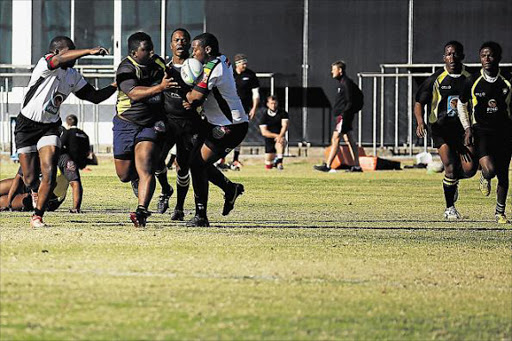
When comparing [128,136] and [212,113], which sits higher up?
[212,113]

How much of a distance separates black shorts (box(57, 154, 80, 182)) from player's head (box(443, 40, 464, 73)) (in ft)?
14.9

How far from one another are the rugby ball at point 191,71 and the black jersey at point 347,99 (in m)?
13.2

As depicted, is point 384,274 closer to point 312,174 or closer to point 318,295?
point 318,295

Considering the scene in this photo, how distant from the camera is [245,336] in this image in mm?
6668

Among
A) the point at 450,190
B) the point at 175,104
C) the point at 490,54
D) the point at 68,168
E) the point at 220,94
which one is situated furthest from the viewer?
the point at 68,168

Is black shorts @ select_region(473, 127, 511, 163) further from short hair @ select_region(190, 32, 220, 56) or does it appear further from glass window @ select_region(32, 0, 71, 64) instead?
glass window @ select_region(32, 0, 71, 64)

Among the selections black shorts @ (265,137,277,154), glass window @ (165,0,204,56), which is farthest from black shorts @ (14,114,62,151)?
glass window @ (165,0,204,56)

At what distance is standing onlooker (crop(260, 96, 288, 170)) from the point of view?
27281 millimetres

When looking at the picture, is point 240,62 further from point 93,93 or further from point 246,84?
point 93,93

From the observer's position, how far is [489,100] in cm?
1420

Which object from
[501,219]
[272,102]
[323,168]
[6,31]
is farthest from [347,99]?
[501,219]

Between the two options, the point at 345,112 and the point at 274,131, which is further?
the point at 274,131

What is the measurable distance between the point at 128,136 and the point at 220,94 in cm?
101

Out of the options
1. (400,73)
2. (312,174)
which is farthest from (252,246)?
(400,73)
